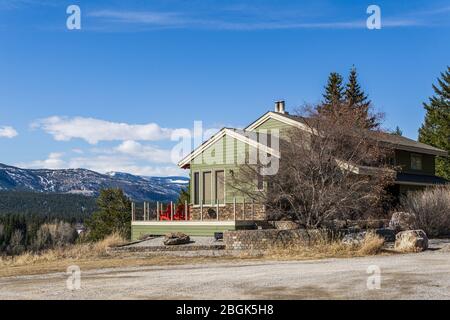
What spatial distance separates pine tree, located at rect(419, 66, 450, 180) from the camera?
5603 cm

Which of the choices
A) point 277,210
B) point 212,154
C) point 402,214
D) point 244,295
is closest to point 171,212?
point 212,154

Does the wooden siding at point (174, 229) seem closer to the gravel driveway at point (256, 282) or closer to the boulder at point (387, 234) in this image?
the boulder at point (387, 234)

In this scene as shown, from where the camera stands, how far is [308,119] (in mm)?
29391

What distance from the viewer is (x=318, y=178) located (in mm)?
25031

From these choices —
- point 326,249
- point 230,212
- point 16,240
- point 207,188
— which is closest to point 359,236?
point 326,249

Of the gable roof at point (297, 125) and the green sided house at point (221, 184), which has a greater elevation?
the gable roof at point (297, 125)

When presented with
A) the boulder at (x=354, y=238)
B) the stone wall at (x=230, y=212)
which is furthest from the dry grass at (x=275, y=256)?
the stone wall at (x=230, y=212)

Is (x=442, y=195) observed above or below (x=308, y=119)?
below

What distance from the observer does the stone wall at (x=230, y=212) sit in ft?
96.1

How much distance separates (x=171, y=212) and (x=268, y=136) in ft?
20.7

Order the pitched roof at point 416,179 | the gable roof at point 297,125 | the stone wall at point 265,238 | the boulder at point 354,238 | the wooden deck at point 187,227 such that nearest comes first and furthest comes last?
the boulder at point 354,238 → the stone wall at point 265,238 → the wooden deck at point 187,227 → the gable roof at point 297,125 → the pitched roof at point 416,179

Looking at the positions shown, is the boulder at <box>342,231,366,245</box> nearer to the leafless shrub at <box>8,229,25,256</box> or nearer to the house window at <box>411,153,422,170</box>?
the house window at <box>411,153,422,170</box>

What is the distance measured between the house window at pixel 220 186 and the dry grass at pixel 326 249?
9.66 m
